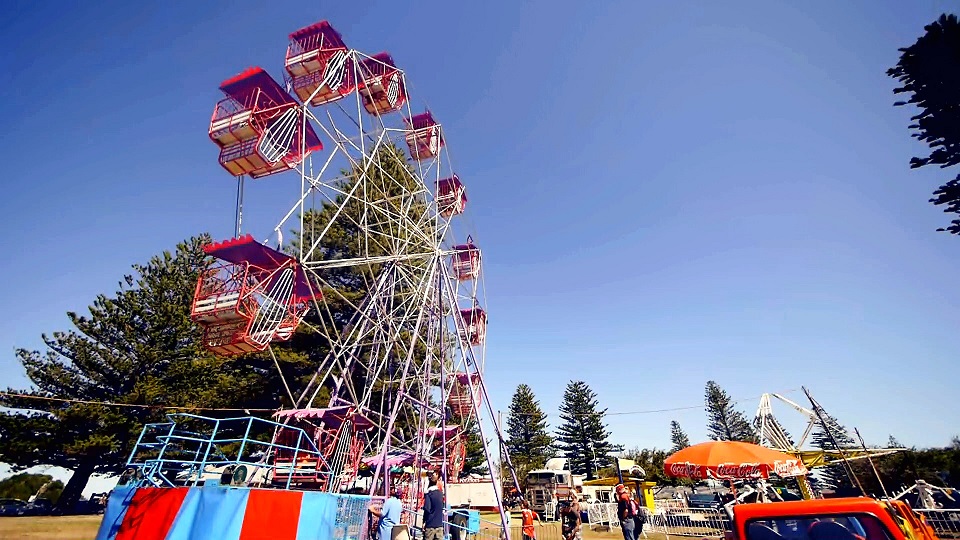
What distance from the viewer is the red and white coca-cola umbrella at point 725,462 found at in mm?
9133

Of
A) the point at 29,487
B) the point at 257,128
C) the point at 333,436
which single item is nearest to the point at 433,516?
the point at 333,436

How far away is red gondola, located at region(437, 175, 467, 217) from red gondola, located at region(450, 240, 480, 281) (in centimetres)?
198

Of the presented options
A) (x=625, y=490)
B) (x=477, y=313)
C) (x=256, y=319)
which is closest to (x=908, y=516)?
(x=625, y=490)

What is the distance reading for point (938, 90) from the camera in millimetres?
12062

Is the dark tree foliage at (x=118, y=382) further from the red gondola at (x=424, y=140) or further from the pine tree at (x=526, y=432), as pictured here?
the pine tree at (x=526, y=432)

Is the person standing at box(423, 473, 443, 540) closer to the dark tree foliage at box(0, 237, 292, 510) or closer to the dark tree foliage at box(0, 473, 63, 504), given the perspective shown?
the dark tree foliage at box(0, 237, 292, 510)

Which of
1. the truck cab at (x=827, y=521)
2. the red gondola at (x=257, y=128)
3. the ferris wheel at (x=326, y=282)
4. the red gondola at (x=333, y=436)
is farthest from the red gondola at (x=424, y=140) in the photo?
the truck cab at (x=827, y=521)

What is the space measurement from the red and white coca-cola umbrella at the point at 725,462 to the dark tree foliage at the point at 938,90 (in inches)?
375

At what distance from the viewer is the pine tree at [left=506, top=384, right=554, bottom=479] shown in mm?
57781

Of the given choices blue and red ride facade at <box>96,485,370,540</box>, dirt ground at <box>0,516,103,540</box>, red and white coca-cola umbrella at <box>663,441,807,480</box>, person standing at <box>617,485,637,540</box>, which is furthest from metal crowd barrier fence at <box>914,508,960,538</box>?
dirt ground at <box>0,516,103,540</box>

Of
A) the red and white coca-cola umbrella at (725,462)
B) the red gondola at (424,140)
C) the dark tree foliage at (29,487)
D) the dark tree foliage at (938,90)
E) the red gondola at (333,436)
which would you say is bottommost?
the red and white coca-cola umbrella at (725,462)

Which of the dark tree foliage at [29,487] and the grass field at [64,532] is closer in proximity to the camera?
the grass field at [64,532]

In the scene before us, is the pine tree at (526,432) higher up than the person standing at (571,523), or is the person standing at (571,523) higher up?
the pine tree at (526,432)

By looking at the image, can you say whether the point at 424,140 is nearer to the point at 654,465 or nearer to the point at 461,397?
the point at 461,397
